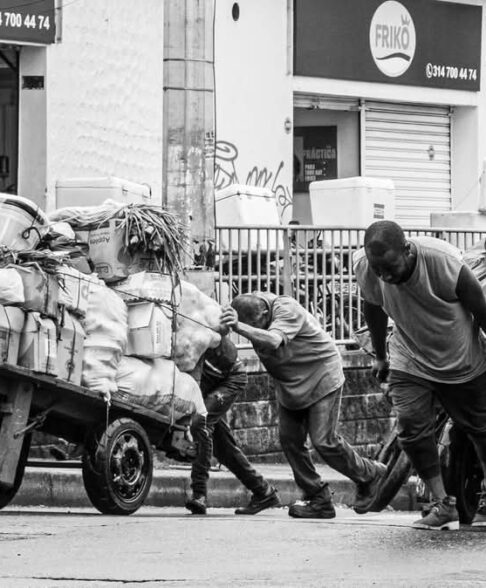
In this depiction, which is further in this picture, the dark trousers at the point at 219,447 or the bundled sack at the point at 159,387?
the dark trousers at the point at 219,447

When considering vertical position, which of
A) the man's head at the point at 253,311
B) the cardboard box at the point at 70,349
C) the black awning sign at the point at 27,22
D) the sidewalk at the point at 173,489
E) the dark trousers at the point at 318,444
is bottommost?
the sidewalk at the point at 173,489

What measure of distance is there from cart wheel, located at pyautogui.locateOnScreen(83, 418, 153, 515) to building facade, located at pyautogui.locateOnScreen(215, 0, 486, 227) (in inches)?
397

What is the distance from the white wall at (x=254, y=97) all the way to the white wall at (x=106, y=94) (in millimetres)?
2993

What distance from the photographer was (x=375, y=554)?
8.44m

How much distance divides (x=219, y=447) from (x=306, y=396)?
47.0 inches

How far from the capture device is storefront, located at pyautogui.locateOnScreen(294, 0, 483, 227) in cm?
2305

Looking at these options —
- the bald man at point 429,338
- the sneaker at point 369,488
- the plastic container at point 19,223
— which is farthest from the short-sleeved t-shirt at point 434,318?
the plastic container at point 19,223

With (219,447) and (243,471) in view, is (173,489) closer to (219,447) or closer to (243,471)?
(219,447)

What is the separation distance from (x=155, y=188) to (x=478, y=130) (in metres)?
8.56

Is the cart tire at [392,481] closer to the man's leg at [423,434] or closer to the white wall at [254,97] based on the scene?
the man's leg at [423,434]

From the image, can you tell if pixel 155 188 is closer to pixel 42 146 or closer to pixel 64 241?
pixel 42 146

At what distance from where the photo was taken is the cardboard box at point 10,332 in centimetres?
1027

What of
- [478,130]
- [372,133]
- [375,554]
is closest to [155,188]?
[372,133]

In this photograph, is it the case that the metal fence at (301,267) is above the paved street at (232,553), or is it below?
above
